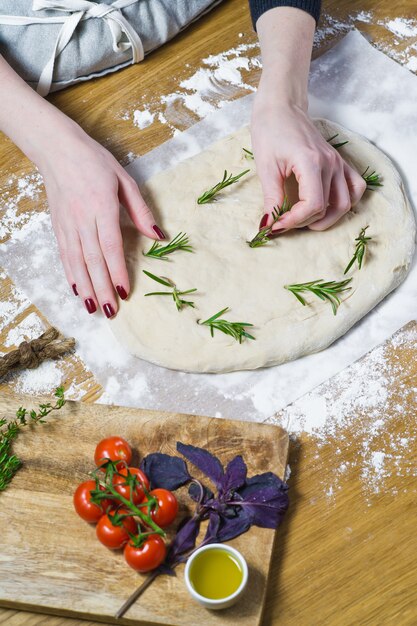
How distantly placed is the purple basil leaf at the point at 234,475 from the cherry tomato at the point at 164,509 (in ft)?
0.37

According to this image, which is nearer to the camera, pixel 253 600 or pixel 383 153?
pixel 253 600

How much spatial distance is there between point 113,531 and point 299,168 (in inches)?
33.2

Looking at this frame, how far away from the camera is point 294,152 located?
1.52 meters

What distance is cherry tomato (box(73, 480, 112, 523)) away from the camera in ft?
4.32

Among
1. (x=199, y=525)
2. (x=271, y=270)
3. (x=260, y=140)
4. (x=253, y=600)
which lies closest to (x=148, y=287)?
(x=271, y=270)

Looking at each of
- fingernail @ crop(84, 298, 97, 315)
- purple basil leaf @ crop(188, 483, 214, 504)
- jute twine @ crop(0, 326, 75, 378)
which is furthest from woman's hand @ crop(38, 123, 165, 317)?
purple basil leaf @ crop(188, 483, 214, 504)

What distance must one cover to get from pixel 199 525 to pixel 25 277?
2.45 ft

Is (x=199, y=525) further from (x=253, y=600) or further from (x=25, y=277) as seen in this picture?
(x=25, y=277)

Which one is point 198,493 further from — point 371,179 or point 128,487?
point 371,179

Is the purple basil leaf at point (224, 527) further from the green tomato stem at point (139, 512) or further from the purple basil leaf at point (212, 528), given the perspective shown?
the green tomato stem at point (139, 512)

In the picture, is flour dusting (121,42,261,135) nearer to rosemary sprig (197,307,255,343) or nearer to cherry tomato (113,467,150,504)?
rosemary sprig (197,307,255,343)

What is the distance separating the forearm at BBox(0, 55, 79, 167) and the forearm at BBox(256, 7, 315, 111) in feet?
1.58

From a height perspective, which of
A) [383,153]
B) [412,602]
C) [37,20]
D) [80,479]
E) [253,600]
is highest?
[37,20]

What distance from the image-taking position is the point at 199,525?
136 cm
